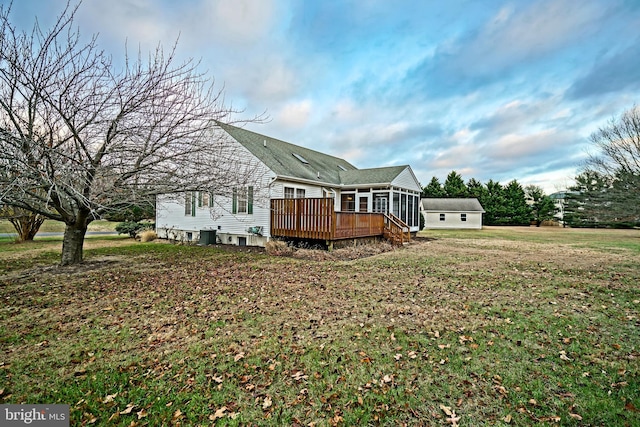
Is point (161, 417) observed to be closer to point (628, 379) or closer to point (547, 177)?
point (628, 379)

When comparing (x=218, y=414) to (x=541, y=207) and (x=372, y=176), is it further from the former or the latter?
(x=541, y=207)

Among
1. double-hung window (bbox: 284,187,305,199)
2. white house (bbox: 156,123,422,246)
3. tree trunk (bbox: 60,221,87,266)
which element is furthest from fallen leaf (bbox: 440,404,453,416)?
double-hung window (bbox: 284,187,305,199)

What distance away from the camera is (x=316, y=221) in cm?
1193

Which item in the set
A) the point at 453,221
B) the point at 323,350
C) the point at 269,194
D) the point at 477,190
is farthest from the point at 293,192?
the point at 477,190

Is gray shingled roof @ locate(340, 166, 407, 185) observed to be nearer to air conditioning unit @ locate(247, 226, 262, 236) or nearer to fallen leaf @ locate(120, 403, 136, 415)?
air conditioning unit @ locate(247, 226, 262, 236)

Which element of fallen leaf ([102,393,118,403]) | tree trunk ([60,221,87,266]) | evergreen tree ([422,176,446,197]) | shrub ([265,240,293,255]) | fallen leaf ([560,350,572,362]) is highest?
evergreen tree ([422,176,446,197])

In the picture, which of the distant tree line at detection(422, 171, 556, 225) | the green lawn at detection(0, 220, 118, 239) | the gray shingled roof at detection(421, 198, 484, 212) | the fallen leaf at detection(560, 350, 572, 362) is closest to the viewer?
the fallen leaf at detection(560, 350, 572, 362)

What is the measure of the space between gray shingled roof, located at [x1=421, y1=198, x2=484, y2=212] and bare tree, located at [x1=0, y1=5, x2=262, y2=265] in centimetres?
3107

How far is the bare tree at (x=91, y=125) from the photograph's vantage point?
605 centimetres

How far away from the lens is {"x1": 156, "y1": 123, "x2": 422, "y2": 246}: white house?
1324cm

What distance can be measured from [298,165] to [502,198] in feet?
114

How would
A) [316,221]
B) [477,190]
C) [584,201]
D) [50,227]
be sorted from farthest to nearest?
[477,190] < [584,201] < [50,227] < [316,221]

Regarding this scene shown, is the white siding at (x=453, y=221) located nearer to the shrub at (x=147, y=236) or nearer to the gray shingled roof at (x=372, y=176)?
the gray shingled roof at (x=372, y=176)

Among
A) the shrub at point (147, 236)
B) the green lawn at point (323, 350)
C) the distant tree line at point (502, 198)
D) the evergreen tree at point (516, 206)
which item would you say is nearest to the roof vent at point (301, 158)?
the shrub at point (147, 236)
